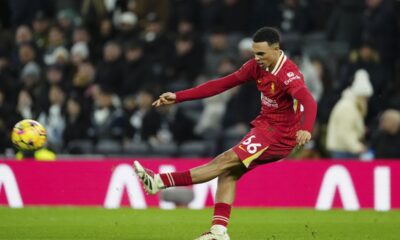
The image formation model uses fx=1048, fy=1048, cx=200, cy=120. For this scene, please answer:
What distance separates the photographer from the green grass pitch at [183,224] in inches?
468

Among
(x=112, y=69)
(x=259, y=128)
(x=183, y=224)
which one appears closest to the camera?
(x=259, y=128)

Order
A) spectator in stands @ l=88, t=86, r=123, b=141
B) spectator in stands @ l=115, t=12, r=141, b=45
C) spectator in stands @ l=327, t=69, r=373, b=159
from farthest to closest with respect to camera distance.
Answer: spectator in stands @ l=115, t=12, r=141, b=45 → spectator in stands @ l=88, t=86, r=123, b=141 → spectator in stands @ l=327, t=69, r=373, b=159

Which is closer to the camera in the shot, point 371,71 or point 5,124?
point 371,71

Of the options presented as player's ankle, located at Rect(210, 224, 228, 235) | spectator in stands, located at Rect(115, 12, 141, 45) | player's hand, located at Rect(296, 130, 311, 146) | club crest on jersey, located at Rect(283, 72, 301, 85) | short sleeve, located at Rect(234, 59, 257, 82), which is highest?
spectator in stands, located at Rect(115, 12, 141, 45)

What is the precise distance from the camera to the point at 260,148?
10867 mm

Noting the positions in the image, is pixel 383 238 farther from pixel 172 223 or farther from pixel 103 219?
pixel 103 219

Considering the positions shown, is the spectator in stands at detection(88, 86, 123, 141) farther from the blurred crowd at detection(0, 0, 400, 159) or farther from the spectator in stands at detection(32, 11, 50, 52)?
the spectator in stands at detection(32, 11, 50, 52)

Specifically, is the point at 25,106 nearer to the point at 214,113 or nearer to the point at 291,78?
the point at 214,113

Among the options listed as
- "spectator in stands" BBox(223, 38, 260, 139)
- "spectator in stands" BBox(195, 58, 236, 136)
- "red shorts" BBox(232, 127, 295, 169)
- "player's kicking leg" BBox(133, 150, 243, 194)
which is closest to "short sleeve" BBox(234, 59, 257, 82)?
"red shorts" BBox(232, 127, 295, 169)

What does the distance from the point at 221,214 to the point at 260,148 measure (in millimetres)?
806

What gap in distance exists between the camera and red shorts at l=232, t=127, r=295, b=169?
35.4 ft

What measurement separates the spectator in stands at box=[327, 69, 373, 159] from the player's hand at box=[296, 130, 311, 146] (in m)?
7.33

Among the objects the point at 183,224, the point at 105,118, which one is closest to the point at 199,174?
the point at 183,224

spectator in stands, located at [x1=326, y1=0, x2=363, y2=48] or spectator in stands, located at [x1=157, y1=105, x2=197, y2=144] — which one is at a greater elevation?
spectator in stands, located at [x1=326, y1=0, x2=363, y2=48]
